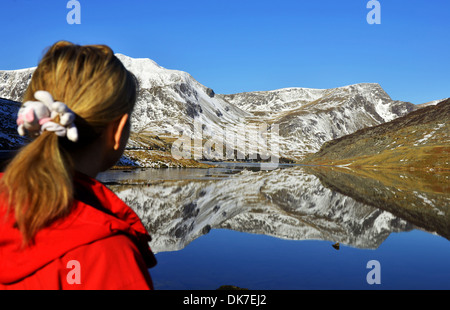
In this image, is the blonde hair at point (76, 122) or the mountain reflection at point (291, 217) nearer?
the blonde hair at point (76, 122)

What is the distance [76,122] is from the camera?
114 inches

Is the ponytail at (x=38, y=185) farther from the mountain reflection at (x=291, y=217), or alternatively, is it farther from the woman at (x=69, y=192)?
the mountain reflection at (x=291, y=217)

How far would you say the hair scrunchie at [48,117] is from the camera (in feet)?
9.08

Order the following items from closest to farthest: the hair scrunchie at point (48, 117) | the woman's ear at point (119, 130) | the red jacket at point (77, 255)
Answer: the red jacket at point (77, 255) → the hair scrunchie at point (48, 117) → the woman's ear at point (119, 130)

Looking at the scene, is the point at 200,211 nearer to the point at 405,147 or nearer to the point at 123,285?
the point at 123,285

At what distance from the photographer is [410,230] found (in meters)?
24.7

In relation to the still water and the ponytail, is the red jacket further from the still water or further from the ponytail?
the still water

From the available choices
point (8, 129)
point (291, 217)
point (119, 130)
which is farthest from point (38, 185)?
point (8, 129)

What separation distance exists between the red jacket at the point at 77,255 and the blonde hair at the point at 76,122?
91 millimetres

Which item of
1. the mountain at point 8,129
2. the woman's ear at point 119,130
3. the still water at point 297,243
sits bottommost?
the still water at point 297,243

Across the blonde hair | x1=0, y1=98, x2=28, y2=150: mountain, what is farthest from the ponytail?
x1=0, y1=98, x2=28, y2=150: mountain

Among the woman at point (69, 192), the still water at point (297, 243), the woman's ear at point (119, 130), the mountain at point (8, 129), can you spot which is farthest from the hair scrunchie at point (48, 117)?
the mountain at point (8, 129)
